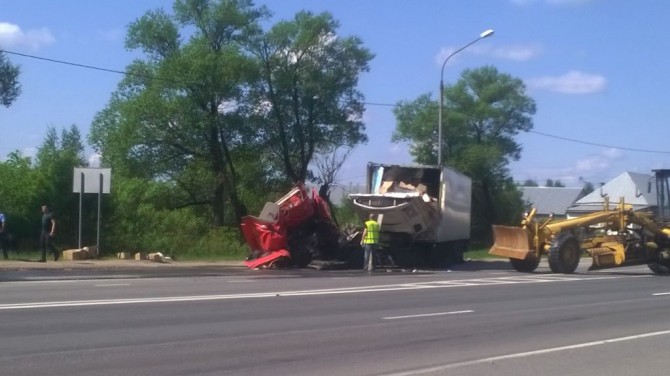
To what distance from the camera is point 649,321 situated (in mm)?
15633

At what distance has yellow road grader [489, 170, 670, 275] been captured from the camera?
90.6 feet

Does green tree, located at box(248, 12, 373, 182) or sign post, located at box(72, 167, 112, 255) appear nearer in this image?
sign post, located at box(72, 167, 112, 255)

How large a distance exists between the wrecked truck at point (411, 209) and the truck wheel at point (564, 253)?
143 inches

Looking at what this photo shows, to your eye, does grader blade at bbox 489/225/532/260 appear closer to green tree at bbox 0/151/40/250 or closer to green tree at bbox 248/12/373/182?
green tree at bbox 0/151/40/250

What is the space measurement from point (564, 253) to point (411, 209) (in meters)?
4.68

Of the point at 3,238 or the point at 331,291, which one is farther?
the point at 3,238

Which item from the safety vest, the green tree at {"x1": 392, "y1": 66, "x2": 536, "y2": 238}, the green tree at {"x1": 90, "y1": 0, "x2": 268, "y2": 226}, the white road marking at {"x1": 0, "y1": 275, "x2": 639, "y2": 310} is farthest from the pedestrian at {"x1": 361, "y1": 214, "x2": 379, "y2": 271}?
the green tree at {"x1": 392, "y1": 66, "x2": 536, "y2": 238}

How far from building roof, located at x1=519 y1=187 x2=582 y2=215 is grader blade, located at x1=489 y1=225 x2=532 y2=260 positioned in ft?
255

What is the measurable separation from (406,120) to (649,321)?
50912 millimetres

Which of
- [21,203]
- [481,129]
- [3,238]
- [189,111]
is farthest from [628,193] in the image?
[3,238]

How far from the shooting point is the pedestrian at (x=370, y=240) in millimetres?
27203

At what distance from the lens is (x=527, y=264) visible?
2834cm

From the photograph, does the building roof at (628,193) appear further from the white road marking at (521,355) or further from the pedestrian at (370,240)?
the white road marking at (521,355)

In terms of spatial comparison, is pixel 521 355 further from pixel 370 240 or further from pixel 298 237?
pixel 298 237
